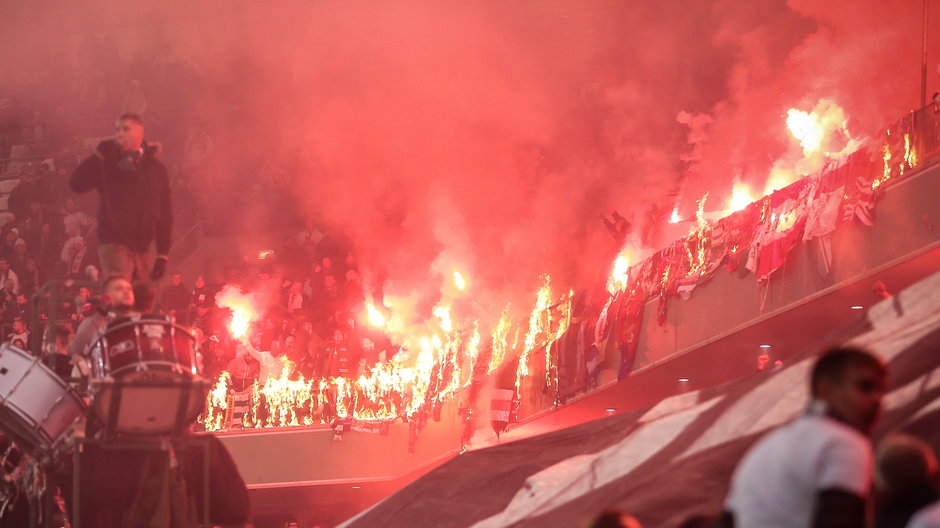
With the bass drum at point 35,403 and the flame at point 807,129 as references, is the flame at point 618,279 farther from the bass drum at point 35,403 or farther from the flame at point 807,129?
the bass drum at point 35,403

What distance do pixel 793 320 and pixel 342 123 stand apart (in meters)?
11.5

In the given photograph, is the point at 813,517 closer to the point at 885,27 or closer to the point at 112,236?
the point at 112,236

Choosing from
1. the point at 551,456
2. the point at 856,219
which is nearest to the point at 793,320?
the point at 856,219

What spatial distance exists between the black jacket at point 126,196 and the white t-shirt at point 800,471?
5.77 meters

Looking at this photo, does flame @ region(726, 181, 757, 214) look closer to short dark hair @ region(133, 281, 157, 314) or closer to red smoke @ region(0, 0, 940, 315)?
red smoke @ region(0, 0, 940, 315)

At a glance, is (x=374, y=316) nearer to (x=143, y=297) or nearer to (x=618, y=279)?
(x=618, y=279)

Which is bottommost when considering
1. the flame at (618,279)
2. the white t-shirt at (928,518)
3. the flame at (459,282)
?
the white t-shirt at (928,518)

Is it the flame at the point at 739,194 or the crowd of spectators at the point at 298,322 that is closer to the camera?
the crowd of spectators at the point at 298,322

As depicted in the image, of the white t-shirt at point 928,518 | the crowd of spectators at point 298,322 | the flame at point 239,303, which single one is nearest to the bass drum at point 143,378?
the white t-shirt at point 928,518

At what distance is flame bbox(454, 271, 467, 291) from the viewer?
67.5 ft

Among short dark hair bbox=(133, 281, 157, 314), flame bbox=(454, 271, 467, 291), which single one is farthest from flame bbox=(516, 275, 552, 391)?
short dark hair bbox=(133, 281, 157, 314)

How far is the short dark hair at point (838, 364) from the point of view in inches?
122

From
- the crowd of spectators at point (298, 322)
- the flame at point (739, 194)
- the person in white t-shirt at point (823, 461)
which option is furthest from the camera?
the flame at point (739, 194)

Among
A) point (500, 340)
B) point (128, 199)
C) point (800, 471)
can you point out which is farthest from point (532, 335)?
point (800, 471)
